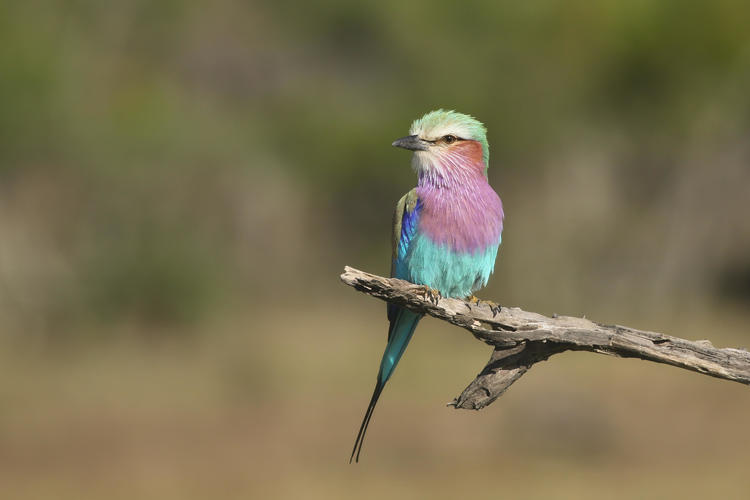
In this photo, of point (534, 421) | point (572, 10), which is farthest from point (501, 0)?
point (534, 421)

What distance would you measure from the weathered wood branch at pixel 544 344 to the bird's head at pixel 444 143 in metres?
0.98

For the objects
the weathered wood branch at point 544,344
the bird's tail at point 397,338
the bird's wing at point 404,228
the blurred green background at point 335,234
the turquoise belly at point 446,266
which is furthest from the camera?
the blurred green background at point 335,234

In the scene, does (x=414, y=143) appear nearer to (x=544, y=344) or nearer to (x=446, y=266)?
(x=446, y=266)

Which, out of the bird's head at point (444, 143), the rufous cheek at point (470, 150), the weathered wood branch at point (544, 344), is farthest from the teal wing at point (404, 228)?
the weathered wood branch at point (544, 344)

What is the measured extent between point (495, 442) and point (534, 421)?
623 mm

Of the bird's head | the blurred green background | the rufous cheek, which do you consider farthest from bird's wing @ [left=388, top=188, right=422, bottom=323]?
the blurred green background

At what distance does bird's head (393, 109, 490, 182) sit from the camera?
16.0 ft

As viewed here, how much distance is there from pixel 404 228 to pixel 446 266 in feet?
1.07

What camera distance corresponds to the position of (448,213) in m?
4.83

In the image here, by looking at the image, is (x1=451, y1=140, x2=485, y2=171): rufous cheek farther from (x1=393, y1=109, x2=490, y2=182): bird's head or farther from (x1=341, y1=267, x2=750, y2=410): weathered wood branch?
(x1=341, y1=267, x2=750, y2=410): weathered wood branch

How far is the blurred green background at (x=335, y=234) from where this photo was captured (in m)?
13.4

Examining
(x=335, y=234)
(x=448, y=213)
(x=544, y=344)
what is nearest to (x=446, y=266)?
(x=448, y=213)

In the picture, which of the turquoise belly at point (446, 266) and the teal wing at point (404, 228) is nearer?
the turquoise belly at point (446, 266)

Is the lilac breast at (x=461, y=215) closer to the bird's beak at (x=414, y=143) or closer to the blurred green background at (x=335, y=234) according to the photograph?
the bird's beak at (x=414, y=143)
